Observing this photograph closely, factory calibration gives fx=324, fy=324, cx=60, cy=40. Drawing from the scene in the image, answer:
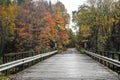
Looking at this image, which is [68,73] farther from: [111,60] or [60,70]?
[111,60]

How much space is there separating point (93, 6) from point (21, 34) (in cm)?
1542

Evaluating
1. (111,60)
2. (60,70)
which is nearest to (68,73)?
(60,70)

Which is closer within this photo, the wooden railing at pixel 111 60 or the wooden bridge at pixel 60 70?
the wooden bridge at pixel 60 70

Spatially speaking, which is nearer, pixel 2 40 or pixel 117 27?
pixel 2 40

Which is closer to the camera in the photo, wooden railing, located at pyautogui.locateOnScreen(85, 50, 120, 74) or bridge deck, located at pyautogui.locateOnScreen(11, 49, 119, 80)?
bridge deck, located at pyautogui.locateOnScreen(11, 49, 119, 80)

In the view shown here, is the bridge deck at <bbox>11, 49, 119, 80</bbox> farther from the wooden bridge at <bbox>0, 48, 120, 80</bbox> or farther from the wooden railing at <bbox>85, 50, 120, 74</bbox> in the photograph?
the wooden railing at <bbox>85, 50, 120, 74</bbox>

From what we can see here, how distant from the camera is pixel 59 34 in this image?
74.1 metres

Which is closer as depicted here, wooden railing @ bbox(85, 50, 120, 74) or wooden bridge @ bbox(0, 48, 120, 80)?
wooden bridge @ bbox(0, 48, 120, 80)

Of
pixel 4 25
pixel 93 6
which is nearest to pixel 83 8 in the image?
pixel 93 6

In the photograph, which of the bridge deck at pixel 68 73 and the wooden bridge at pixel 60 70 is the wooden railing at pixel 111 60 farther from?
the bridge deck at pixel 68 73

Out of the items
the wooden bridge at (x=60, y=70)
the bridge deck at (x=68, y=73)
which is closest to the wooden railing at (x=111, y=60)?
the wooden bridge at (x=60, y=70)

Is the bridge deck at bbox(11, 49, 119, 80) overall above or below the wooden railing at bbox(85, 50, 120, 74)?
below

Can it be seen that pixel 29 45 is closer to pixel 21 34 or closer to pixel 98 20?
pixel 21 34

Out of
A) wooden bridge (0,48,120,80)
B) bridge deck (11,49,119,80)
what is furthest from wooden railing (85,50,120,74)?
bridge deck (11,49,119,80)
